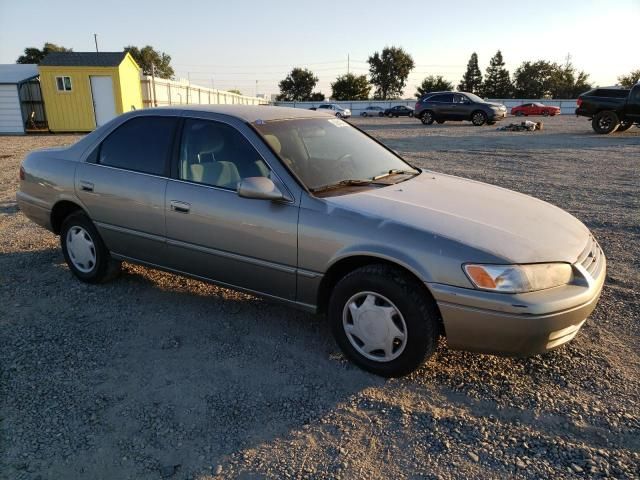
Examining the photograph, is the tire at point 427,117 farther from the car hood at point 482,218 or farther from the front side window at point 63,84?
the car hood at point 482,218

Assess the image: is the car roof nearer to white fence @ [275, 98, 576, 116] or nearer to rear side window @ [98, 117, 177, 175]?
rear side window @ [98, 117, 177, 175]

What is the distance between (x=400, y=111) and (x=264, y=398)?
46241 mm

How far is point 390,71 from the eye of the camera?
278 ft

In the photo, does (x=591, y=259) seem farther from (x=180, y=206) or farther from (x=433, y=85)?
(x=433, y=85)

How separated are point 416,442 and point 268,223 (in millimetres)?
1585

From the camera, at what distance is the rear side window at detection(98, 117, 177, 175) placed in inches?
149

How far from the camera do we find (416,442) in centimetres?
240

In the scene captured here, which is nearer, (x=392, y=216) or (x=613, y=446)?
→ (x=613, y=446)

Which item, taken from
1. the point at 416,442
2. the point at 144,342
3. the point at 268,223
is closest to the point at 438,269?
the point at 416,442

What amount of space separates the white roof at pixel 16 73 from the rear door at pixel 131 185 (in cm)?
2399

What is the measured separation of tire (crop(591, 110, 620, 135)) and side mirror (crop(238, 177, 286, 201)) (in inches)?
803

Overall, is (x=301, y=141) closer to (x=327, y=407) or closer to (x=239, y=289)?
(x=239, y=289)

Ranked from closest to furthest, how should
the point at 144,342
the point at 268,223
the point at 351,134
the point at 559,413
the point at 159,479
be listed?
the point at 159,479 < the point at 559,413 < the point at 268,223 < the point at 144,342 < the point at 351,134

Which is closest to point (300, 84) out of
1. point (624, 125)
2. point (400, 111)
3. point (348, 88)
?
point (348, 88)
